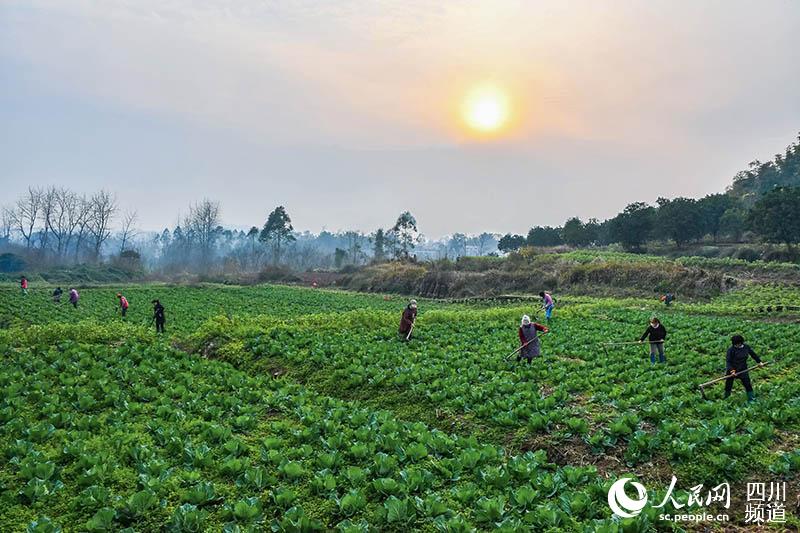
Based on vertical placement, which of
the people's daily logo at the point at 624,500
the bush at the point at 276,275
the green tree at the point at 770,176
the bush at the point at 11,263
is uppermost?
the green tree at the point at 770,176

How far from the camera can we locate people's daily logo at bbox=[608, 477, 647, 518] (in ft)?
21.2

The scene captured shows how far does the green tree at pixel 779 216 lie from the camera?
46719 millimetres

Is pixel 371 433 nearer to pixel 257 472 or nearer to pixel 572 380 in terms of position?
pixel 257 472

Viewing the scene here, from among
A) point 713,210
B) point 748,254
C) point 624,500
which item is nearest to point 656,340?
point 624,500

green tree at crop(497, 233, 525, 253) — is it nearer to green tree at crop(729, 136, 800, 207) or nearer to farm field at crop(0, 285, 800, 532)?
green tree at crop(729, 136, 800, 207)

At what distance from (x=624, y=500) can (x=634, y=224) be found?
6773cm

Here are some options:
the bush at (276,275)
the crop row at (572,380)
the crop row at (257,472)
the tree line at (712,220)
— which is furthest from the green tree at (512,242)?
the crop row at (257,472)

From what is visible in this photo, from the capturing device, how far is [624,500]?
670 cm

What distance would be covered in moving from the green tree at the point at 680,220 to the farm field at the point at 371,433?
51938 millimetres

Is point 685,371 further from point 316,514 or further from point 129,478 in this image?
point 129,478

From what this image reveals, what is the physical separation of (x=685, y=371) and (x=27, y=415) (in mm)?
15029

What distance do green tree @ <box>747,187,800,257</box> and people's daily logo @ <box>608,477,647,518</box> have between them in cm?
5167

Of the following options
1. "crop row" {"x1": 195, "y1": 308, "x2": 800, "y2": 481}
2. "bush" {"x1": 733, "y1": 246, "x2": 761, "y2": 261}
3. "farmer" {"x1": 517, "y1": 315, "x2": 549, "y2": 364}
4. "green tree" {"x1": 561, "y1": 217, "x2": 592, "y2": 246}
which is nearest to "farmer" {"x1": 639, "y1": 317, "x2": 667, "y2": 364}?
"crop row" {"x1": 195, "y1": 308, "x2": 800, "y2": 481}

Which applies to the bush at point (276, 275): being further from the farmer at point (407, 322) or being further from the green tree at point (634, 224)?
the farmer at point (407, 322)
